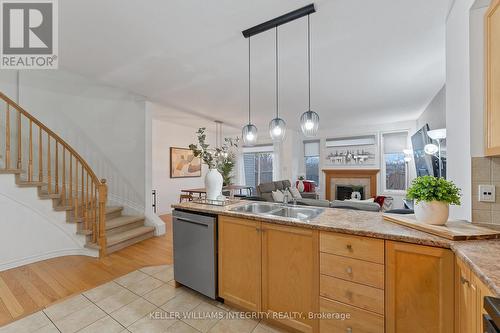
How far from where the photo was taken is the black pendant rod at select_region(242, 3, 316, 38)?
1.94 metres

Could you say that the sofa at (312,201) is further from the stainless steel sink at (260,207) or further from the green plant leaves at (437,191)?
the green plant leaves at (437,191)

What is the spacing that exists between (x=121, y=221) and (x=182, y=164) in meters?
3.04

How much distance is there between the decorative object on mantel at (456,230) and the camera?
1225 millimetres

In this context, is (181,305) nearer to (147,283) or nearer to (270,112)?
(147,283)

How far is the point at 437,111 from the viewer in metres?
3.98

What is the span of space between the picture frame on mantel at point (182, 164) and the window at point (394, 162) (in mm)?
5732

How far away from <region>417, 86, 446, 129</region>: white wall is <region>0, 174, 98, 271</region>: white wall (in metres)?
5.92

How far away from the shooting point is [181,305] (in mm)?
2115

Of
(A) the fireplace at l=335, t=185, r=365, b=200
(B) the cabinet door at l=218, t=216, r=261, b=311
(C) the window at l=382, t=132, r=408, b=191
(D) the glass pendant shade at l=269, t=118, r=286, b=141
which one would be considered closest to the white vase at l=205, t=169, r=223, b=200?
(B) the cabinet door at l=218, t=216, r=261, b=311

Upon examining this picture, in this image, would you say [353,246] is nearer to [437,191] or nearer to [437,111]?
[437,191]

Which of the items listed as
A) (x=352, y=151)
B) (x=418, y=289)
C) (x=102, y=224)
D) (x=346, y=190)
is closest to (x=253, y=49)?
(x=418, y=289)

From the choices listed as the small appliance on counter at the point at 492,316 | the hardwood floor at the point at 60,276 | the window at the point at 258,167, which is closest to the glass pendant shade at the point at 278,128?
the small appliance on counter at the point at 492,316

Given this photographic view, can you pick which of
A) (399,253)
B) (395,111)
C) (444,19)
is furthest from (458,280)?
(395,111)

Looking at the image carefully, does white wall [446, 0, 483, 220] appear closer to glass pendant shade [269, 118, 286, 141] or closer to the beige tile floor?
glass pendant shade [269, 118, 286, 141]
